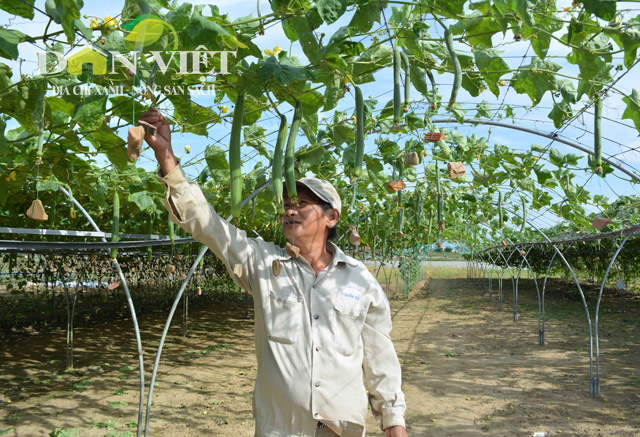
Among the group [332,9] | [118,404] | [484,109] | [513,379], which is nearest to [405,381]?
[513,379]

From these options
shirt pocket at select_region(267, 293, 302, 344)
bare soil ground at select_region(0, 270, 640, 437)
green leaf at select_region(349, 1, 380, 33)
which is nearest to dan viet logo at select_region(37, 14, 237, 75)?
green leaf at select_region(349, 1, 380, 33)

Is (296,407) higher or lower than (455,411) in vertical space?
higher

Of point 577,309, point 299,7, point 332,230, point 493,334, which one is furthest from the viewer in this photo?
point 577,309

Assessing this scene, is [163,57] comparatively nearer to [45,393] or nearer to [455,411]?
[455,411]

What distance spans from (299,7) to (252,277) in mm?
1131

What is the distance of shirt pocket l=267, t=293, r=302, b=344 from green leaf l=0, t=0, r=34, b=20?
5.49ft

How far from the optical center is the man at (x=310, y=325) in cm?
198

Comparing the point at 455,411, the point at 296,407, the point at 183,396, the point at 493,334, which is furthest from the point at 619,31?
the point at 493,334

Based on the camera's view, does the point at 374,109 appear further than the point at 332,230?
Yes

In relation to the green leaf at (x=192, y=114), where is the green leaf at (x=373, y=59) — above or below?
above

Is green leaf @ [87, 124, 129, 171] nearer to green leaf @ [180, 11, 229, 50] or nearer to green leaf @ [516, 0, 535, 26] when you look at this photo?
green leaf @ [180, 11, 229, 50]

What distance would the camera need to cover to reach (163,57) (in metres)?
2.09

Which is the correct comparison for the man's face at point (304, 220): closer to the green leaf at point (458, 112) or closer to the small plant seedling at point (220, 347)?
the green leaf at point (458, 112)

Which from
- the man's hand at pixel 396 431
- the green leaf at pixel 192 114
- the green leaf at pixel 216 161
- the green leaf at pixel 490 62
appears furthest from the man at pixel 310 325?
the green leaf at pixel 216 161
